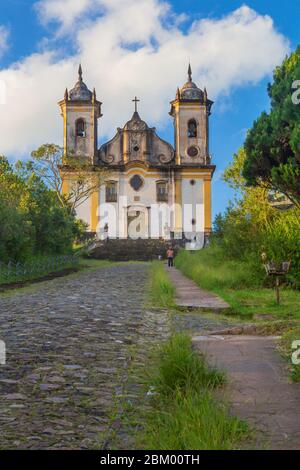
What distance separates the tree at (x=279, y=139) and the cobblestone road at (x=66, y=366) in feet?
9.11

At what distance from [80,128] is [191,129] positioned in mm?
9411

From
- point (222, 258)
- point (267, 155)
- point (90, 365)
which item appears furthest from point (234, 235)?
point (90, 365)

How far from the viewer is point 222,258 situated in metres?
17.9

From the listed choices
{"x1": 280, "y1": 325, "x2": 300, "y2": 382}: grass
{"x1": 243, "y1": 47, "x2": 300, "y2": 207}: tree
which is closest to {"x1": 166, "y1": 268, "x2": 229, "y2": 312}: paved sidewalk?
{"x1": 243, "y1": 47, "x2": 300, "y2": 207}: tree

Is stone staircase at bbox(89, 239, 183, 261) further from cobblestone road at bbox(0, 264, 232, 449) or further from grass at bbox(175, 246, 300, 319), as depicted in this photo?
cobblestone road at bbox(0, 264, 232, 449)

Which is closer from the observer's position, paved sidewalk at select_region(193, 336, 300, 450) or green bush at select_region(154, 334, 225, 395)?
paved sidewalk at select_region(193, 336, 300, 450)

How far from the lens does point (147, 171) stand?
159ft

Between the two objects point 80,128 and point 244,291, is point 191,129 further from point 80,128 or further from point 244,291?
point 244,291

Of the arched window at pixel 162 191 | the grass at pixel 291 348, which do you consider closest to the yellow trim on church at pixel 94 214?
the arched window at pixel 162 191

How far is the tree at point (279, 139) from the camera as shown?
8.53 m

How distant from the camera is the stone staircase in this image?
1507 inches

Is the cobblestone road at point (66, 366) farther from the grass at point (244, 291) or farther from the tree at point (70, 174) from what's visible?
the tree at point (70, 174)

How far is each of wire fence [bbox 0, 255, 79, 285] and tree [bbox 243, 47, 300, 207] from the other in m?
9.32

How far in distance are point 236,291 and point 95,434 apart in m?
9.41
